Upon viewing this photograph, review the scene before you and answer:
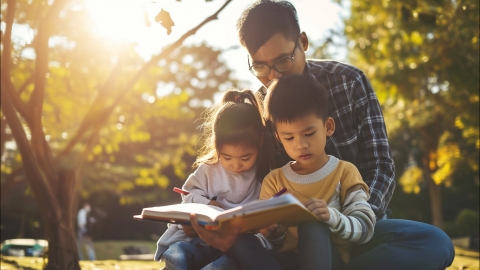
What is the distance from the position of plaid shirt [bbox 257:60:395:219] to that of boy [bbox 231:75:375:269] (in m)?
0.42

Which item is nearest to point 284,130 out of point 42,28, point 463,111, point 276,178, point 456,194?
point 276,178

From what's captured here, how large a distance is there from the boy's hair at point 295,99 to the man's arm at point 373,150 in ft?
1.66

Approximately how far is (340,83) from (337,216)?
1178mm

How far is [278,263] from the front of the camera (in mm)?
2826

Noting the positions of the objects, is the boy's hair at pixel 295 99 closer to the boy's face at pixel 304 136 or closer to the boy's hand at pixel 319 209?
the boy's face at pixel 304 136

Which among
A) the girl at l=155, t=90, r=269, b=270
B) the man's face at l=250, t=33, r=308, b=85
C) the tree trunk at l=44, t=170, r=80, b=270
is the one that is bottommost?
the tree trunk at l=44, t=170, r=80, b=270

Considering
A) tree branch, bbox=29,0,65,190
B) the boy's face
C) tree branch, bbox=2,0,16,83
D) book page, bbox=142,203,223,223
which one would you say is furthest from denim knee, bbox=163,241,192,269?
tree branch, bbox=2,0,16,83

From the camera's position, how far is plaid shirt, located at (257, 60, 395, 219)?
3275mm

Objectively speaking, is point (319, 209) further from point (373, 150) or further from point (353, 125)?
point (353, 125)

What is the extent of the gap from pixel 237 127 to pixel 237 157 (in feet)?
0.54

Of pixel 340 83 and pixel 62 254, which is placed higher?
pixel 340 83

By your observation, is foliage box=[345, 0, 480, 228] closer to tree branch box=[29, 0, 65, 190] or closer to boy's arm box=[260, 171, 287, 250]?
boy's arm box=[260, 171, 287, 250]

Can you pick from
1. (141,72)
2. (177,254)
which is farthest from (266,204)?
(141,72)

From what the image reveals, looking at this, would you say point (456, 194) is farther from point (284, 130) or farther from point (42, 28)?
point (284, 130)
